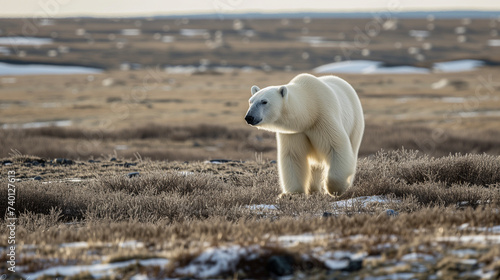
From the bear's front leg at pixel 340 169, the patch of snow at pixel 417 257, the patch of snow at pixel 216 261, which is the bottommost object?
the bear's front leg at pixel 340 169

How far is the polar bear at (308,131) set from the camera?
613 cm

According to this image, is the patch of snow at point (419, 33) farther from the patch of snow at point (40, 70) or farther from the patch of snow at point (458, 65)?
the patch of snow at point (40, 70)

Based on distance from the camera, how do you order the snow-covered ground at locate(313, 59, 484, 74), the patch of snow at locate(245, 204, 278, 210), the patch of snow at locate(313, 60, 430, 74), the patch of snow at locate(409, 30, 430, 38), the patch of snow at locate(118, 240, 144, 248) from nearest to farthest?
the patch of snow at locate(118, 240, 144, 248)
the patch of snow at locate(245, 204, 278, 210)
the patch of snow at locate(313, 60, 430, 74)
the snow-covered ground at locate(313, 59, 484, 74)
the patch of snow at locate(409, 30, 430, 38)

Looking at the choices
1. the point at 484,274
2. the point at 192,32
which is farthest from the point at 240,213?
the point at 192,32

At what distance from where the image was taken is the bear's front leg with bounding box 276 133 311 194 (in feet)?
22.2

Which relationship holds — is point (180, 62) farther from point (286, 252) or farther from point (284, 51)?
point (286, 252)

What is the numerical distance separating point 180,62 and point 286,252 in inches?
2981

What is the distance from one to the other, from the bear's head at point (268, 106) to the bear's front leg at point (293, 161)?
2.14 ft

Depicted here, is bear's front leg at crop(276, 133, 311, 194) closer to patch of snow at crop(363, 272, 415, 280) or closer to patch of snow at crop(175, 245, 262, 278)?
patch of snow at crop(175, 245, 262, 278)

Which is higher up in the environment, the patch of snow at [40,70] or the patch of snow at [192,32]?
the patch of snow at [192,32]

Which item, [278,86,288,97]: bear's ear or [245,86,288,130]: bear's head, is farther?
[278,86,288,97]: bear's ear

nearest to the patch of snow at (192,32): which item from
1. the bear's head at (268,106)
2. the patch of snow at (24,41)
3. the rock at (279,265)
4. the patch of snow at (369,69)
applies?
the patch of snow at (24,41)

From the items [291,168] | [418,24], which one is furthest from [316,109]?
[418,24]

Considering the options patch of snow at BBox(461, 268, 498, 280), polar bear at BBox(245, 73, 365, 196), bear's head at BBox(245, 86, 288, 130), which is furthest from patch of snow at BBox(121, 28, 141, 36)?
patch of snow at BBox(461, 268, 498, 280)
